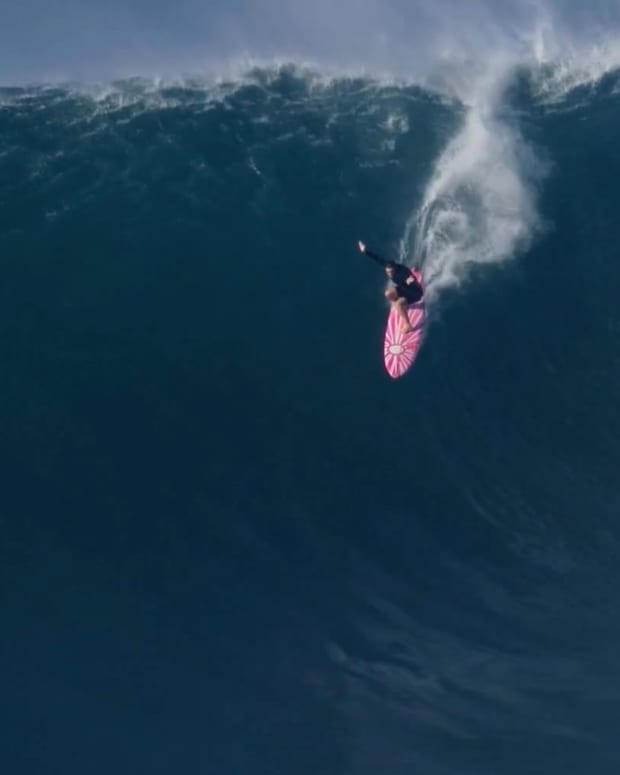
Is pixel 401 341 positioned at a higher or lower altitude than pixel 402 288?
lower

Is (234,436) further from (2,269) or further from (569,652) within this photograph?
(569,652)

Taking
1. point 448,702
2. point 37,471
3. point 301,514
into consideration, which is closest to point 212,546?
point 301,514

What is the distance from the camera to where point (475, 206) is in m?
58.5

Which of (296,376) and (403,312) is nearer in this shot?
(403,312)

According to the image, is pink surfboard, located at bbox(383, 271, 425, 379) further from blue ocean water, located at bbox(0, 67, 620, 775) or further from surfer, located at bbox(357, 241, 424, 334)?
blue ocean water, located at bbox(0, 67, 620, 775)

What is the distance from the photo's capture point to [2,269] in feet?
191

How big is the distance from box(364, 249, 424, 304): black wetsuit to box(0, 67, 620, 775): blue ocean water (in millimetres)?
2063

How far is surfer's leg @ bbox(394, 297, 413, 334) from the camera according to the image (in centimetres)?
5594

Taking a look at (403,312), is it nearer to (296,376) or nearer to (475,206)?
(296,376)

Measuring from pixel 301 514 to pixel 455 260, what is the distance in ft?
38.7

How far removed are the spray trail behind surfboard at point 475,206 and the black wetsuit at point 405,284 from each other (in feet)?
5.77

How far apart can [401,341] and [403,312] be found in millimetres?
1398

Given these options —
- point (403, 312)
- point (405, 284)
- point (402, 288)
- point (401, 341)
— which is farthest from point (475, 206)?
point (401, 341)

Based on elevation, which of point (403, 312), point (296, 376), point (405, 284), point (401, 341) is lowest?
point (296, 376)
